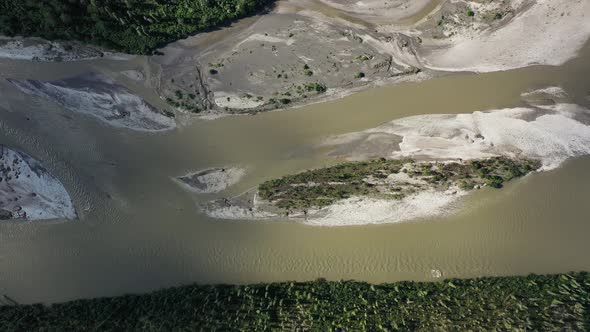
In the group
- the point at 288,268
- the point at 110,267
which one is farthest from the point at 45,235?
the point at 288,268

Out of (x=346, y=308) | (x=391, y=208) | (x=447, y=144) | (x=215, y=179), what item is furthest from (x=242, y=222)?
(x=447, y=144)

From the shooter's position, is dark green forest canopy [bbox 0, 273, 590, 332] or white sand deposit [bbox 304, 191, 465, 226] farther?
white sand deposit [bbox 304, 191, 465, 226]

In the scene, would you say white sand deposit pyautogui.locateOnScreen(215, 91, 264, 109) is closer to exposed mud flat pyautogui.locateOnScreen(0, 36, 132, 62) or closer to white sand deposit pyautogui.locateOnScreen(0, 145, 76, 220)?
exposed mud flat pyautogui.locateOnScreen(0, 36, 132, 62)

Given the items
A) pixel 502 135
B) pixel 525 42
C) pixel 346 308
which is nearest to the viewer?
pixel 346 308

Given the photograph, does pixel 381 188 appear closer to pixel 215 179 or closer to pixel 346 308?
pixel 346 308

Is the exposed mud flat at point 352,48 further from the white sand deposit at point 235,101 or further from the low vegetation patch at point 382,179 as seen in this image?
the low vegetation patch at point 382,179

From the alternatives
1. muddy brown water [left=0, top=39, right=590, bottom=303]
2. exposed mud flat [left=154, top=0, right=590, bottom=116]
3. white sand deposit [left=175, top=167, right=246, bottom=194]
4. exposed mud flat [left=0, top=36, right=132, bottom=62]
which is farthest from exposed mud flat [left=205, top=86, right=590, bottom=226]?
exposed mud flat [left=0, top=36, right=132, bottom=62]
